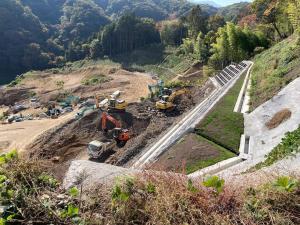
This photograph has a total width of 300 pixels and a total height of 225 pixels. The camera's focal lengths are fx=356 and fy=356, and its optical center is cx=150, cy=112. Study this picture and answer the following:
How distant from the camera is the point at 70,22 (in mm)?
120750

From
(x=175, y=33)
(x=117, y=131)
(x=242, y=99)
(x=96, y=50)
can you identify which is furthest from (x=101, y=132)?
(x=96, y=50)

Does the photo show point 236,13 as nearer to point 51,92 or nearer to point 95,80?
point 95,80

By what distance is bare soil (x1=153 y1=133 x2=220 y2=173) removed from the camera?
15.0 meters

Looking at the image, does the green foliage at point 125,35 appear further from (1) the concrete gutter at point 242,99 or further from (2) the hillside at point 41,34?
(1) the concrete gutter at point 242,99

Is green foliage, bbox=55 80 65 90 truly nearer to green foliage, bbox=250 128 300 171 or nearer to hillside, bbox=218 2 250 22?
hillside, bbox=218 2 250 22

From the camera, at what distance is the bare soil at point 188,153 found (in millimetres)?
15036

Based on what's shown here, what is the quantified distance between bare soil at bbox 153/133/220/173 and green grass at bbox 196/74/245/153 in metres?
0.77

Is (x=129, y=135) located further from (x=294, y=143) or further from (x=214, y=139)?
(x=294, y=143)

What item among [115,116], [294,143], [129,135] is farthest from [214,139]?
[115,116]

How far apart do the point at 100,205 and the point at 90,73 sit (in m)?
55.4

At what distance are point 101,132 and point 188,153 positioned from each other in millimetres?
9925

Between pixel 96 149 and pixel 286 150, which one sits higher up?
pixel 286 150

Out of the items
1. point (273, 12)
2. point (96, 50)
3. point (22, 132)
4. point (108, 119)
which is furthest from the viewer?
point (96, 50)

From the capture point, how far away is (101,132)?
2423cm
